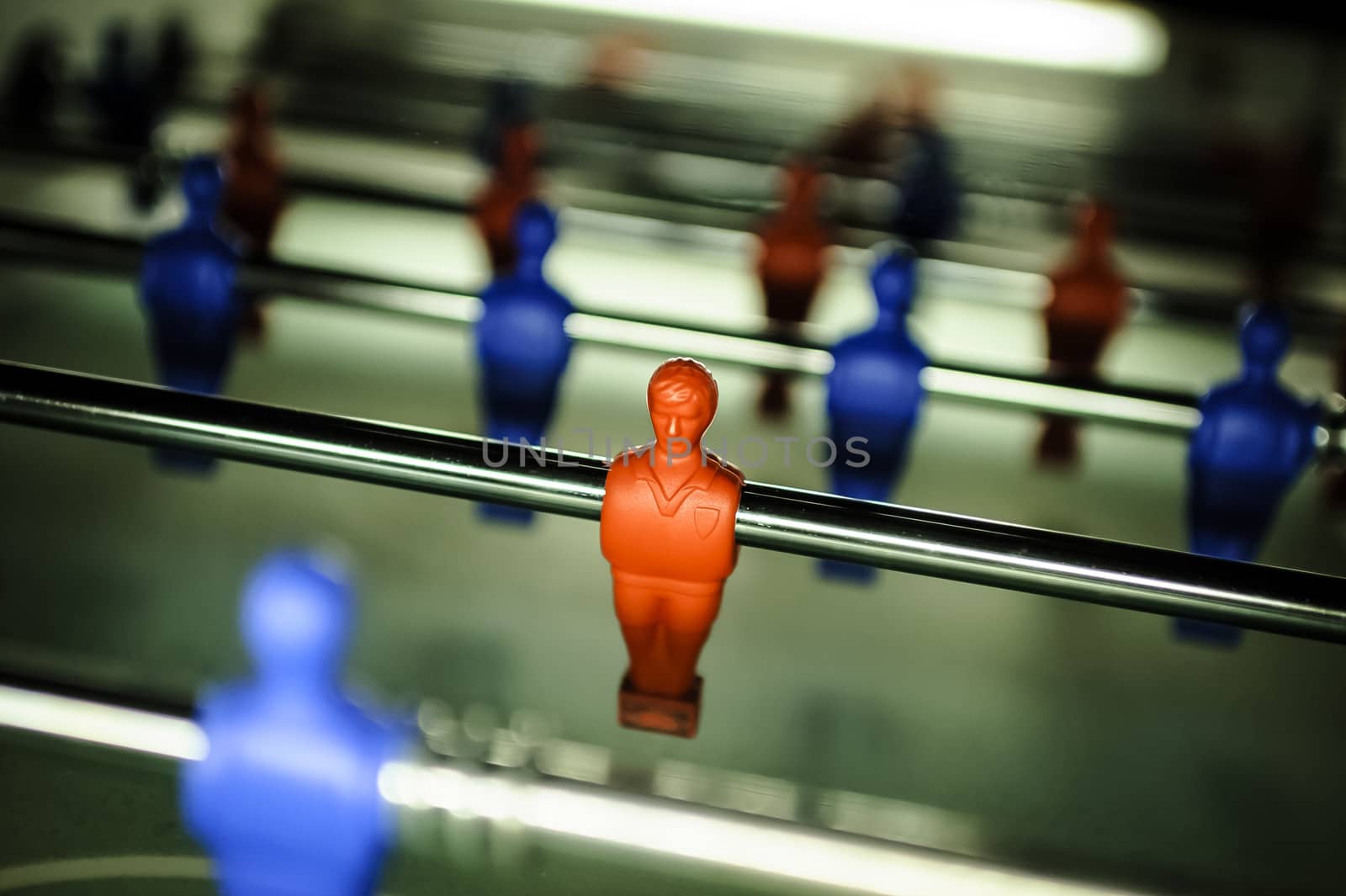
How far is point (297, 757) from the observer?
43cm

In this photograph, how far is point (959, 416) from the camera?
3.96ft

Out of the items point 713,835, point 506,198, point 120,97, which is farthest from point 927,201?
point 713,835

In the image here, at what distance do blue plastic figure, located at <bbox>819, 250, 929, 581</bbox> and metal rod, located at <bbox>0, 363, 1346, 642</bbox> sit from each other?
0.99 feet

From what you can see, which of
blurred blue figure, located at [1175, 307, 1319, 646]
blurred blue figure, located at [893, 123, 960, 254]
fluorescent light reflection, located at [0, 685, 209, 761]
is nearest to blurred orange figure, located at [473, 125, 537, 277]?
blurred blue figure, located at [893, 123, 960, 254]

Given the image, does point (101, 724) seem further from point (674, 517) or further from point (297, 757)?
point (674, 517)

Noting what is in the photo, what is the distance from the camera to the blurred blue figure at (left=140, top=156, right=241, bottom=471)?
3.00 ft

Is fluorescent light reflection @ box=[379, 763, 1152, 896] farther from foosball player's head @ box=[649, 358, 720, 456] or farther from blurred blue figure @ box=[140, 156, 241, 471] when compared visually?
blurred blue figure @ box=[140, 156, 241, 471]

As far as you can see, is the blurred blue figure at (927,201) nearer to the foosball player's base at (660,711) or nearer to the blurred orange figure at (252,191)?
the blurred orange figure at (252,191)

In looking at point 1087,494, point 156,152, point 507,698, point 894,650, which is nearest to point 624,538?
point 507,698

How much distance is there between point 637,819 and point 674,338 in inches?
23.1

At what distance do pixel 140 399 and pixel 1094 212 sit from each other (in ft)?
2.75

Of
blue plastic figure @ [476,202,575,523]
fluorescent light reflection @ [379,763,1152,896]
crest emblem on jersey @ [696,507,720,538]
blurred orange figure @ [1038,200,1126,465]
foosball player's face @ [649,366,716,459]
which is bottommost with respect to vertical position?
fluorescent light reflection @ [379,763,1152,896]

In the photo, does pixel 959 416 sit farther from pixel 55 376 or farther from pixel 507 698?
pixel 55 376

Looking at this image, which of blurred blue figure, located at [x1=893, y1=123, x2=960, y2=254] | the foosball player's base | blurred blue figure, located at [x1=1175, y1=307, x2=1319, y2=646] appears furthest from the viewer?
blurred blue figure, located at [x1=893, y1=123, x2=960, y2=254]
